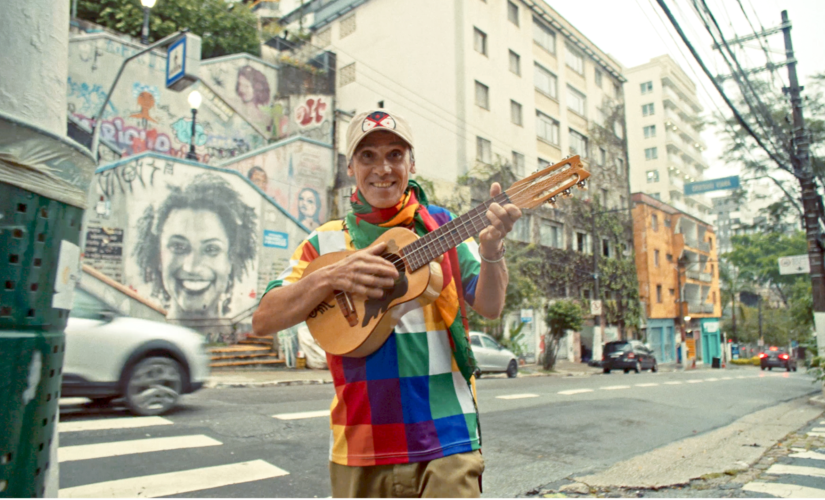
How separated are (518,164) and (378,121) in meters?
26.2

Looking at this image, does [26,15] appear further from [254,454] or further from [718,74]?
[718,74]

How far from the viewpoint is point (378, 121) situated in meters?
1.86

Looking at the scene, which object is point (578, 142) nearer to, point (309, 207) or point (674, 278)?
point (674, 278)

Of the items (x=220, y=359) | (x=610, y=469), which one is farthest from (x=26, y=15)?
(x=220, y=359)

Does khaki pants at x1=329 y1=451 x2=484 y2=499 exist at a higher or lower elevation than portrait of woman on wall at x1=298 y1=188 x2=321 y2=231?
lower

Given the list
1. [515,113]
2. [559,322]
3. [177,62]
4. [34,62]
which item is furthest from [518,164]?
[34,62]

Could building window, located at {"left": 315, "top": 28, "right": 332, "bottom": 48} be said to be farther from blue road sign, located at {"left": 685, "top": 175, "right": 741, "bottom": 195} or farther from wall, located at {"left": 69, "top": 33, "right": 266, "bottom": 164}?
blue road sign, located at {"left": 685, "top": 175, "right": 741, "bottom": 195}

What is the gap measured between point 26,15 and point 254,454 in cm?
447

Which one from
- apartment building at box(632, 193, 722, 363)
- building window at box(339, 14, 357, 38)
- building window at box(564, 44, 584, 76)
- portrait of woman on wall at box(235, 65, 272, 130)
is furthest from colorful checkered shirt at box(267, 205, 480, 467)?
apartment building at box(632, 193, 722, 363)

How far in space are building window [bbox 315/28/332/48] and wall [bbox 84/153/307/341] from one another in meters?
13.2

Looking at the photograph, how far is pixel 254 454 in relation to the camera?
5.19m

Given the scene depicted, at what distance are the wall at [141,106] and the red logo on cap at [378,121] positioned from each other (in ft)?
66.2

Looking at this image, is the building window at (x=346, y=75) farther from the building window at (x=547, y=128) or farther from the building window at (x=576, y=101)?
the building window at (x=576, y=101)

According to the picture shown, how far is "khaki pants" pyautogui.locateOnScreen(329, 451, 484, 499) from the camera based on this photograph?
1.54 meters
